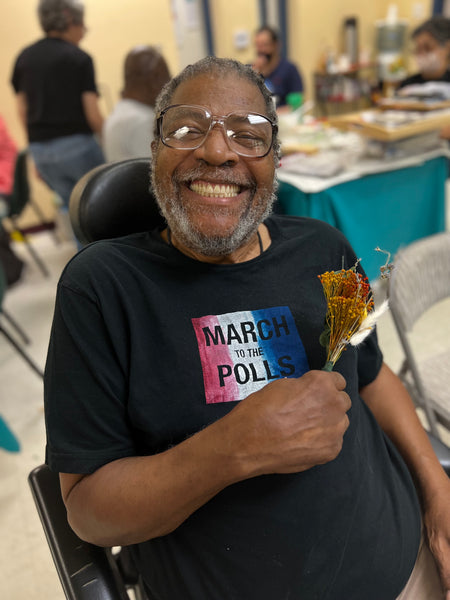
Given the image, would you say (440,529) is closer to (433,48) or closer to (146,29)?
(433,48)

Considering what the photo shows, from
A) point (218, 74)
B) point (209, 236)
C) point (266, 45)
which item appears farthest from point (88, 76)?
point (209, 236)

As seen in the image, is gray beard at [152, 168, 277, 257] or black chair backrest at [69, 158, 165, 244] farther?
black chair backrest at [69, 158, 165, 244]

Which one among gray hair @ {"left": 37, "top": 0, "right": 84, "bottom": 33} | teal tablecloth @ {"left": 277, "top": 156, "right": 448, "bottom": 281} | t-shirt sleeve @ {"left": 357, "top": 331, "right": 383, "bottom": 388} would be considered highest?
gray hair @ {"left": 37, "top": 0, "right": 84, "bottom": 33}

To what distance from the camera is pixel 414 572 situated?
89 cm

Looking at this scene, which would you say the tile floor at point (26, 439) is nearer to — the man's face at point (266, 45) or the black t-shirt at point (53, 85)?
the black t-shirt at point (53, 85)

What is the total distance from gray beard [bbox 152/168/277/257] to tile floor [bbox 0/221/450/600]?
124 cm

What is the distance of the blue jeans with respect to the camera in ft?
9.42

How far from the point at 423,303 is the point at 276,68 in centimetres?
316

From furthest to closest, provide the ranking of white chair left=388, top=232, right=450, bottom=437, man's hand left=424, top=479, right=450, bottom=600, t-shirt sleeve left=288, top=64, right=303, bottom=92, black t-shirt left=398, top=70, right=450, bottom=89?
t-shirt sleeve left=288, top=64, right=303, bottom=92
black t-shirt left=398, top=70, right=450, bottom=89
white chair left=388, top=232, right=450, bottom=437
man's hand left=424, top=479, right=450, bottom=600

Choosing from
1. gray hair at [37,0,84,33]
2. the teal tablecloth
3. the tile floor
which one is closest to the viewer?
the tile floor

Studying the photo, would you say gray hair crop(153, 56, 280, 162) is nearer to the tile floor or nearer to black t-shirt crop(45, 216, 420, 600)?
black t-shirt crop(45, 216, 420, 600)

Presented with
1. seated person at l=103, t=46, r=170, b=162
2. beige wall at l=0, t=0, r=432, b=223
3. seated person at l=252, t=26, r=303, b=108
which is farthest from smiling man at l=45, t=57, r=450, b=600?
beige wall at l=0, t=0, r=432, b=223

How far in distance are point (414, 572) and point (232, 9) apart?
213 inches

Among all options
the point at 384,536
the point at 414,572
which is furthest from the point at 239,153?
the point at 414,572
